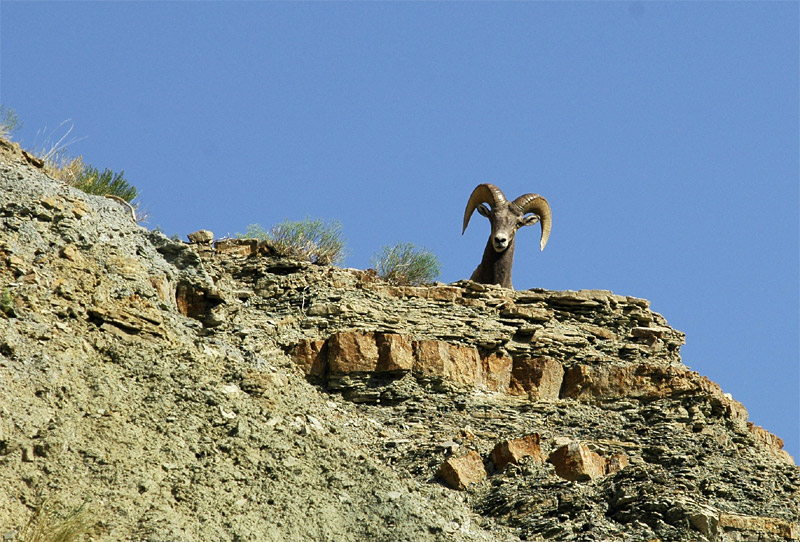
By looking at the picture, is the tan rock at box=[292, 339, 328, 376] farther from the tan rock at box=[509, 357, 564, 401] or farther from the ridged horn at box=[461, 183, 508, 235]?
the ridged horn at box=[461, 183, 508, 235]

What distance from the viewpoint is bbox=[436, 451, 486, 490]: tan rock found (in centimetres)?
1210

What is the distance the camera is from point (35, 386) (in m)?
10.7

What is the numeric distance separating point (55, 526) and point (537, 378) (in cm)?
695

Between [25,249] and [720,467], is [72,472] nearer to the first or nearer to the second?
[25,249]

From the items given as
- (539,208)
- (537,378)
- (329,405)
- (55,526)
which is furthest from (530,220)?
(55,526)

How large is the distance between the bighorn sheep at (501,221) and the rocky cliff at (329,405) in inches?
147

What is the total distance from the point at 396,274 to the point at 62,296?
7.30m

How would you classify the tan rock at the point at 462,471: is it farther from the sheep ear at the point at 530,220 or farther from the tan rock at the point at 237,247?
the sheep ear at the point at 530,220

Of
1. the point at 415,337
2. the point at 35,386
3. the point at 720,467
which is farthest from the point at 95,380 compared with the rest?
the point at 720,467

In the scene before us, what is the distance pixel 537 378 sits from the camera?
1475 centimetres

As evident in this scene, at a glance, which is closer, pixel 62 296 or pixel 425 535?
pixel 425 535

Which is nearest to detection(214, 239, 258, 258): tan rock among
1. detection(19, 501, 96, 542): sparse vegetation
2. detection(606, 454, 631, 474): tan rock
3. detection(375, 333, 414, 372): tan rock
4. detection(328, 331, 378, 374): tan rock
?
detection(328, 331, 378, 374): tan rock

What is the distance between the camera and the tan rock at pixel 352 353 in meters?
13.9

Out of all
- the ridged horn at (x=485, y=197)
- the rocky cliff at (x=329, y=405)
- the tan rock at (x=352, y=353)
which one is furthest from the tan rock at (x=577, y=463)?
the ridged horn at (x=485, y=197)
